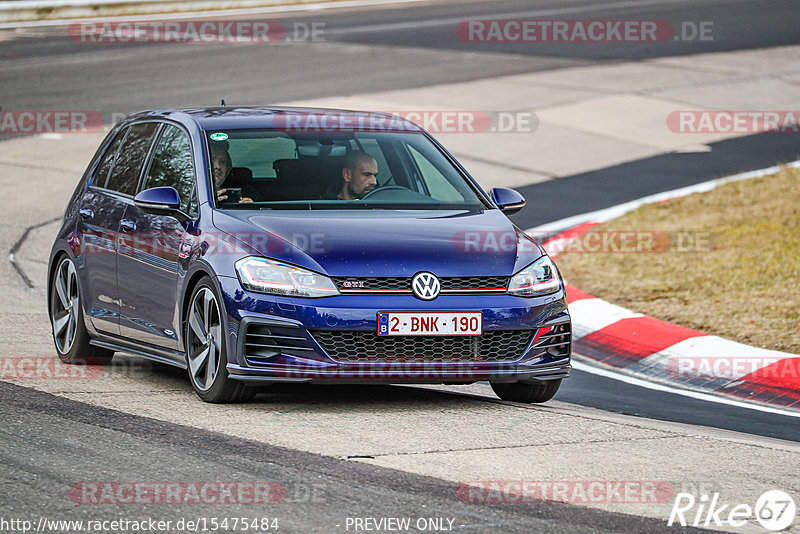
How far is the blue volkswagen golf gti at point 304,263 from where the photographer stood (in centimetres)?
712

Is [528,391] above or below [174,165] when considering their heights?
below

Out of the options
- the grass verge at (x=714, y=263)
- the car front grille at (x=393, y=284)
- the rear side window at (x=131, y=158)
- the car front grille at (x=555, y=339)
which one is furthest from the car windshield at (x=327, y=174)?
the grass verge at (x=714, y=263)

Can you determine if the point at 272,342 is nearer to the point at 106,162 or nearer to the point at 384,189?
the point at 384,189

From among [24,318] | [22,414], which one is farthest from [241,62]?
[22,414]

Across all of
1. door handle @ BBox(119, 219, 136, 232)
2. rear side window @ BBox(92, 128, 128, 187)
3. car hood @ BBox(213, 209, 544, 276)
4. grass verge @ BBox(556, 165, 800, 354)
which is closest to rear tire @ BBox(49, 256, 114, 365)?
rear side window @ BBox(92, 128, 128, 187)

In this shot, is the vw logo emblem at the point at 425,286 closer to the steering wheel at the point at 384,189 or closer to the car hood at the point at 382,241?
the car hood at the point at 382,241

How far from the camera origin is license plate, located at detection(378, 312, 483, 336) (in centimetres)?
710

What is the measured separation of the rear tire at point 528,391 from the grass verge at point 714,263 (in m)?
2.64

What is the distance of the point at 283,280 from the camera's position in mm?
7125

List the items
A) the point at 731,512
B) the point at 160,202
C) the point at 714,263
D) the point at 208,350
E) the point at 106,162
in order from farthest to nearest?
the point at 714,263
the point at 106,162
the point at 160,202
the point at 208,350
the point at 731,512

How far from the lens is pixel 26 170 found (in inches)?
704

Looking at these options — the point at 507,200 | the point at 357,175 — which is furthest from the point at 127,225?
the point at 507,200

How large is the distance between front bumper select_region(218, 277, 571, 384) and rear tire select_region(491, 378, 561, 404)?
677 millimetres

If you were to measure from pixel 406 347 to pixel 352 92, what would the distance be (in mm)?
16100
